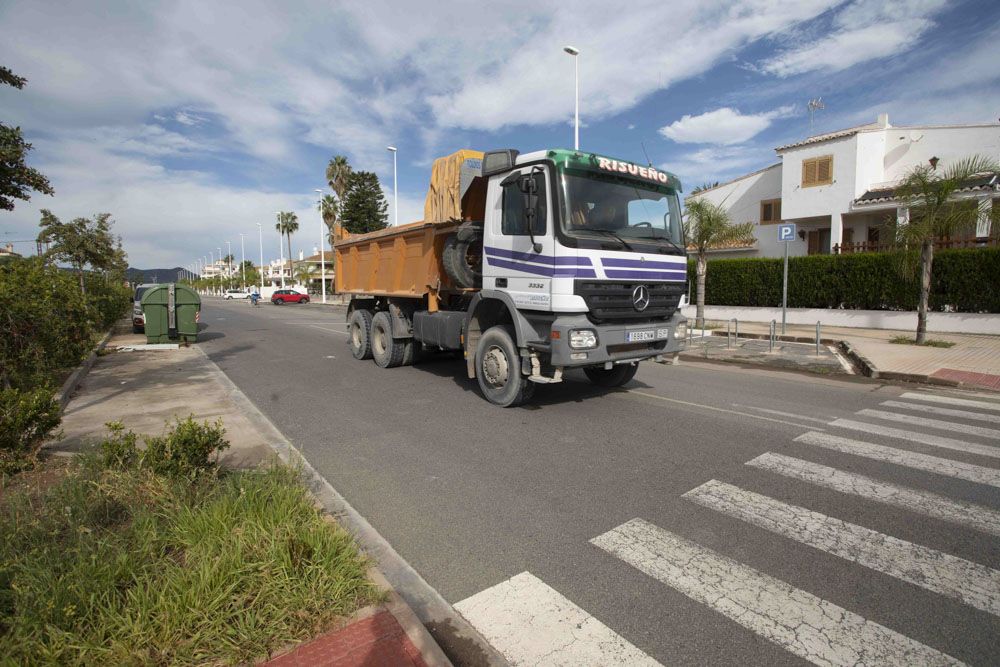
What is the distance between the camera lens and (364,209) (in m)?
53.4

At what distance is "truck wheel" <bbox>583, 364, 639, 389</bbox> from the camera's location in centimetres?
824

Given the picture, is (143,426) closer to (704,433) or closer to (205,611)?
(205,611)

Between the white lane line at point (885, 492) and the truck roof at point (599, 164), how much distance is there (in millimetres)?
3729

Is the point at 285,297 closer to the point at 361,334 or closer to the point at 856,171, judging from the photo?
the point at 361,334

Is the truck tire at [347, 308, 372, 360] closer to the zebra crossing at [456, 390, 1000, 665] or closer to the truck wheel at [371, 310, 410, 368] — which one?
the truck wheel at [371, 310, 410, 368]

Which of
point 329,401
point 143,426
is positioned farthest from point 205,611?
point 329,401

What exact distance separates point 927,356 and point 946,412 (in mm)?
5553

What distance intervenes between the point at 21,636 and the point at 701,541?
11.7 ft

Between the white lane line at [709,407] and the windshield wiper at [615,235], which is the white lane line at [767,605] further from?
the windshield wiper at [615,235]

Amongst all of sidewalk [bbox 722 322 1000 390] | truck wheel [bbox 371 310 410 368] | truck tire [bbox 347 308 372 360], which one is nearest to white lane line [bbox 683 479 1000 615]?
truck wheel [bbox 371 310 410 368]

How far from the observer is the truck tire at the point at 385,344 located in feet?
33.5

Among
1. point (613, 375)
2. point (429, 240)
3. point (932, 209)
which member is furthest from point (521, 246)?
point (932, 209)

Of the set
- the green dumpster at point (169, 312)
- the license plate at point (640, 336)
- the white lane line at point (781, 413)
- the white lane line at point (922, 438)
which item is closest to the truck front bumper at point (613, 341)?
the license plate at point (640, 336)

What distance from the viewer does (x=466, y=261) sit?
8.02 m
